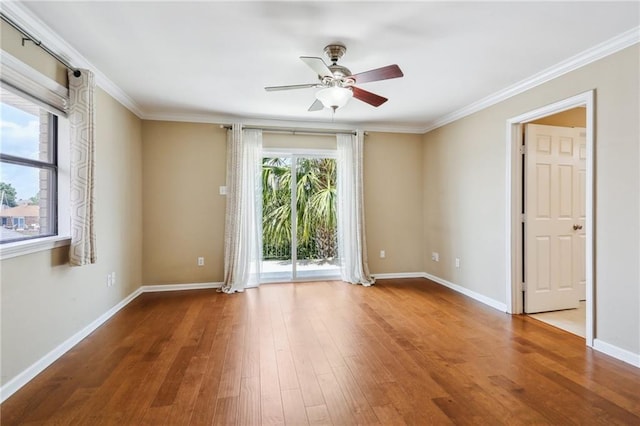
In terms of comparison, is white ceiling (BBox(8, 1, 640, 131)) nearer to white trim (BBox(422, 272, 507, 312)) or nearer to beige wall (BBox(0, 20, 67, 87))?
beige wall (BBox(0, 20, 67, 87))

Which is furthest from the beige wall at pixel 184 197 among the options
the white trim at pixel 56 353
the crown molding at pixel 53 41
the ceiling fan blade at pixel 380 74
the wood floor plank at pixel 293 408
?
the wood floor plank at pixel 293 408

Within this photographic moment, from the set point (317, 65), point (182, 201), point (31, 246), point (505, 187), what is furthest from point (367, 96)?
point (182, 201)

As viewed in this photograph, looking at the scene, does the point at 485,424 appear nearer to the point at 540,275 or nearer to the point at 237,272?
the point at 540,275

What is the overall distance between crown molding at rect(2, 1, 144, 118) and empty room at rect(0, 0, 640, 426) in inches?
0.6

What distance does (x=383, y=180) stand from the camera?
527 cm

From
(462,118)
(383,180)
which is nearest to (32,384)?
(383,180)

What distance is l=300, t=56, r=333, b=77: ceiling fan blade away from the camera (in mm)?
2295

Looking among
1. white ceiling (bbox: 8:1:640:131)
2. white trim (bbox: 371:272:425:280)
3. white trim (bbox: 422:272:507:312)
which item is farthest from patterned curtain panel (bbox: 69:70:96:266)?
white trim (bbox: 422:272:507:312)

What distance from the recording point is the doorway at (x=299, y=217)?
4996 mm

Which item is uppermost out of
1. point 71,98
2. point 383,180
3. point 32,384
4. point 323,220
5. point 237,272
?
point 71,98

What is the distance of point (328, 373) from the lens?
231 cm

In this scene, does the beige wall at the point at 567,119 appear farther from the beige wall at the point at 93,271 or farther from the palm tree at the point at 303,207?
the beige wall at the point at 93,271

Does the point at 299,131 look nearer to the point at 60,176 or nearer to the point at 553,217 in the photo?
the point at 60,176

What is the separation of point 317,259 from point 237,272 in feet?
4.30
